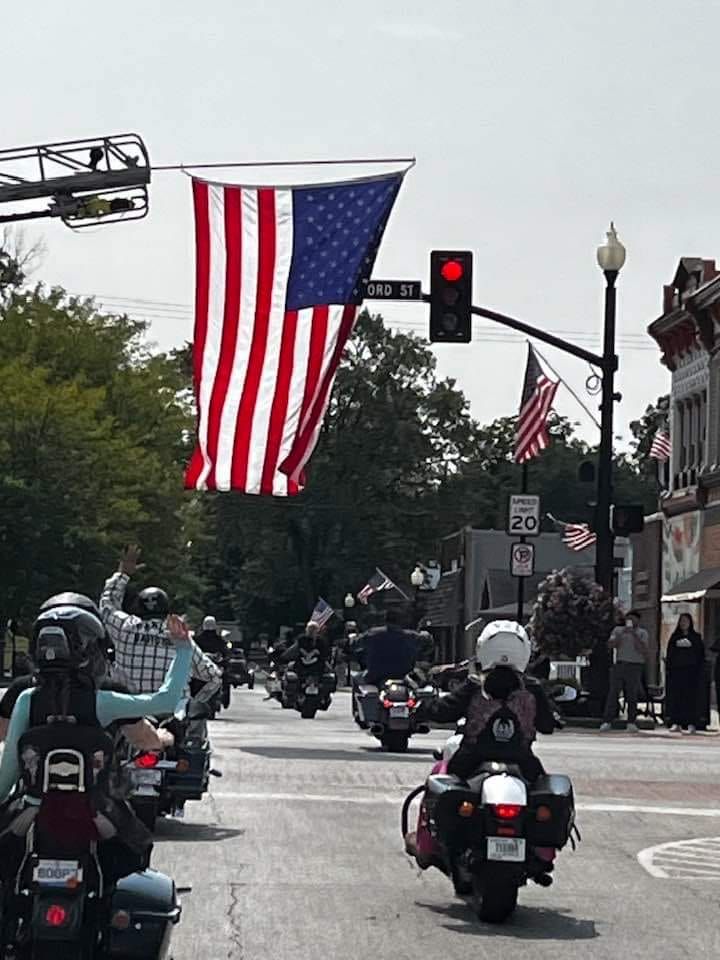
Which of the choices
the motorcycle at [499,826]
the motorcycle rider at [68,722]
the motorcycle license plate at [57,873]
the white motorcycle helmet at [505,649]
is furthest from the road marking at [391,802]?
the motorcycle license plate at [57,873]

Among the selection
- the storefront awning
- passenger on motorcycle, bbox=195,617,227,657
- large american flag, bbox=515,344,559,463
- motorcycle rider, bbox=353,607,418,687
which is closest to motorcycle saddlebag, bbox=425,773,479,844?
motorcycle rider, bbox=353,607,418,687

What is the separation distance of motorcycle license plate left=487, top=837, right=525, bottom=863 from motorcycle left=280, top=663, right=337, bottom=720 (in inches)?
906

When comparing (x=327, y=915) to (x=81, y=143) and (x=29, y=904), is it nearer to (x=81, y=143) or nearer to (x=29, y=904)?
(x=29, y=904)

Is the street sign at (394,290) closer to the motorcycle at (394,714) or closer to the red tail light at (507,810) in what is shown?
the motorcycle at (394,714)

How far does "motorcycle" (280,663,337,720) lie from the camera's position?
34000 mm

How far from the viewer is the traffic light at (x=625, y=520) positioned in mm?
32219

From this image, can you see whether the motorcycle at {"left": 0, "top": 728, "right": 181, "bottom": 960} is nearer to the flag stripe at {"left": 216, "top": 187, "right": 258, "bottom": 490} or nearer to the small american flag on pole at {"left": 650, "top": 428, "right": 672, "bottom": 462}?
the flag stripe at {"left": 216, "top": 187, "right": 258, "bottom": 490}

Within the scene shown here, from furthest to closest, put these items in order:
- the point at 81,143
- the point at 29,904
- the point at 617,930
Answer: the point at 81,143 < the point at 617,930 < the point at 29,904

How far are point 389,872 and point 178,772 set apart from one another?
204cm

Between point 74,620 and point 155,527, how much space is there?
206ft

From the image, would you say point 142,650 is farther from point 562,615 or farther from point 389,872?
point 562,615

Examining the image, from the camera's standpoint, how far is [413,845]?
1212 cm

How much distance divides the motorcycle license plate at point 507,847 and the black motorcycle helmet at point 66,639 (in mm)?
3656

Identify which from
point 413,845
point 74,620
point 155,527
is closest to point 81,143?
point 413,845
